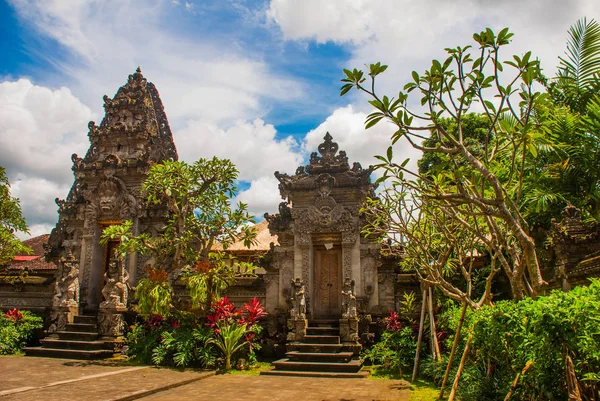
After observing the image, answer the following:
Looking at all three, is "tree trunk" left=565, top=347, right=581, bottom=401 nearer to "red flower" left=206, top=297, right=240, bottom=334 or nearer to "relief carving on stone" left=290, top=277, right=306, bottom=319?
"relief carving on stone" left=290, top=277, right=306, bottom=319

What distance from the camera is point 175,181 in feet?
40.4

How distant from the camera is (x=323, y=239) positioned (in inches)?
531

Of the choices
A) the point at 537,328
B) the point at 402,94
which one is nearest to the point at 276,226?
the point at 402,94

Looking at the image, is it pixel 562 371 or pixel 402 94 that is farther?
pixel 402 94

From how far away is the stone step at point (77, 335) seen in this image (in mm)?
12375

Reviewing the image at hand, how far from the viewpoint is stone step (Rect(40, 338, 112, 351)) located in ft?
39.5

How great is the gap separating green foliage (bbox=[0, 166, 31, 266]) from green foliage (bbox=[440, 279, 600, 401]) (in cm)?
1302

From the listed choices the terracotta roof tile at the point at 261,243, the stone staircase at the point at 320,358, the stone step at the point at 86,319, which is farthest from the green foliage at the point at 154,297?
the terracotta roof tile at the point at 261,243

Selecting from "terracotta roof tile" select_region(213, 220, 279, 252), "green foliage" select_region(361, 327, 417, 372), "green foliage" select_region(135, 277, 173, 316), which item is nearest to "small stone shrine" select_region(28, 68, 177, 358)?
"green foliage" select_region(135, 277, 173, 316)

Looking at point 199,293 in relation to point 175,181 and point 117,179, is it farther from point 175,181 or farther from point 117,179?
point 117,179

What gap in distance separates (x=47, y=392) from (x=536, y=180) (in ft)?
29.1

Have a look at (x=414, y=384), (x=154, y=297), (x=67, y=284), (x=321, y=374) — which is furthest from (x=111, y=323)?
(x=414, y=384)

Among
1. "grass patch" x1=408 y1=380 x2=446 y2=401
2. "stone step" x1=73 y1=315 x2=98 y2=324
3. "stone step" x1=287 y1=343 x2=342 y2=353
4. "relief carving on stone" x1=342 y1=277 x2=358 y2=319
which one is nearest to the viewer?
"grass patch" x1=408 y1=380 x2=446 y2=401

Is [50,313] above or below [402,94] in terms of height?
below
